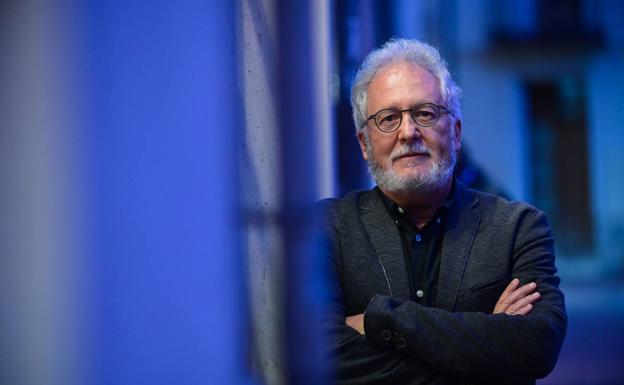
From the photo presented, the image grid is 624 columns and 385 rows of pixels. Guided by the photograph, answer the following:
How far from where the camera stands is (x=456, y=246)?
208cm

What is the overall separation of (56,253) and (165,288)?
0.18 meters

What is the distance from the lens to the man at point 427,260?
6.01 feet

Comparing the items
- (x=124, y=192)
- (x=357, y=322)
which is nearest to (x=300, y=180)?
(x=124, y=192)

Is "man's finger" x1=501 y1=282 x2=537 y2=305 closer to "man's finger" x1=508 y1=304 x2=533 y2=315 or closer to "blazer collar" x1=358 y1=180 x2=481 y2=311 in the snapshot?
"man's finger" x1=508 y1=304 x2=533 y2=315

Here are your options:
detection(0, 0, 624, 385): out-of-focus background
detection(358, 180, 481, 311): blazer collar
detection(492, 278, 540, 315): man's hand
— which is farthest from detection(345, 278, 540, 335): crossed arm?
detection(0, 0, 624, 385): out-of-focus background

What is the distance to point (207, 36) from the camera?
1.08 meters

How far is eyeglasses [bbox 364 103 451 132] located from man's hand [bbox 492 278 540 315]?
55 centimetres

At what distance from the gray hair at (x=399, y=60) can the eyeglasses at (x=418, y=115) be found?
0.05 m

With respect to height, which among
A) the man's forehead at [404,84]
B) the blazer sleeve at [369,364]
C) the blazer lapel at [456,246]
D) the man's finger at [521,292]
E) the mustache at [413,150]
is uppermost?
the man's forehead at [404,84]

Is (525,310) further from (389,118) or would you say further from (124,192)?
(124,192)

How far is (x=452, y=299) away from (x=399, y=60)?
79cm

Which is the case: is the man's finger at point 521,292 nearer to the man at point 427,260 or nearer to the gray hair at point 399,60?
the man at point 427,260

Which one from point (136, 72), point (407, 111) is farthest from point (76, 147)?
point (407, 111)

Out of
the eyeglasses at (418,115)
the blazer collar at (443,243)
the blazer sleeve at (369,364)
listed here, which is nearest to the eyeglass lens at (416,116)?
the eyeglasses at (418,115)
